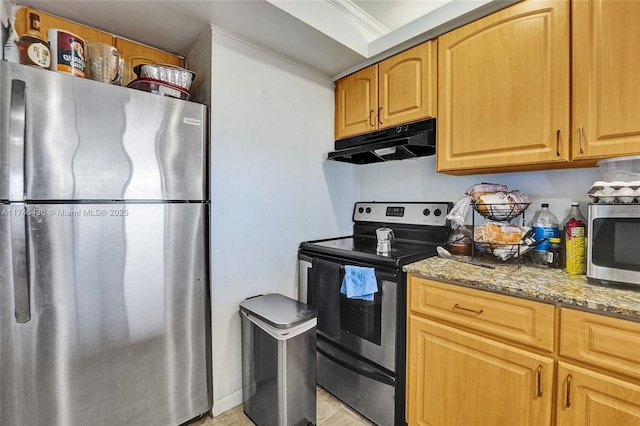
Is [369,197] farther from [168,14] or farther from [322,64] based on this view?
[168,14]

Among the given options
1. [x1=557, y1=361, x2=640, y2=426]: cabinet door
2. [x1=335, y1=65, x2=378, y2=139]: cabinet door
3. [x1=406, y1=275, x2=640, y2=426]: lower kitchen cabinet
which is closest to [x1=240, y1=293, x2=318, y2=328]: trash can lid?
[x1=406, y1=275, x2=640, y2=426]: lower kitchen cabinet

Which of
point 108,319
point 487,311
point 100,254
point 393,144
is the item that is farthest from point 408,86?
point 108,319

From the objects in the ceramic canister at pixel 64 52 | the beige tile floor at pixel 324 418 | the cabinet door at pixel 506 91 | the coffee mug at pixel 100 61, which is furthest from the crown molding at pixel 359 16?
the beige tile floor at pixel 324 418

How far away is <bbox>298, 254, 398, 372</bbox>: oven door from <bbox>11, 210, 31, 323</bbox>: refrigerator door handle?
1.36 meters

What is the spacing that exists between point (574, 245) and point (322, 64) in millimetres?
1802

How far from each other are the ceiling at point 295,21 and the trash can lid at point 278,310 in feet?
5.09

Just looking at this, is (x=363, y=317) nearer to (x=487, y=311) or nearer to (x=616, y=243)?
(x=487, y=311)

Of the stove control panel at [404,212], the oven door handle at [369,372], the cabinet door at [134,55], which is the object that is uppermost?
the cabinet door at [134,55]

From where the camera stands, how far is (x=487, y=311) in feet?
3.78

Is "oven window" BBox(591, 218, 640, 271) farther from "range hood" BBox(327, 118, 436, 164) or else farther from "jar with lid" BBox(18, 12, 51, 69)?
"jar with lid" BBox(18, 12, 51, 69)

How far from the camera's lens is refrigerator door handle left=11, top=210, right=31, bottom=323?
1.05 meters

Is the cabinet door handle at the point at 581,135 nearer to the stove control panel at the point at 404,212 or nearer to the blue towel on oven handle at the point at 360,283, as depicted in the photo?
the stove control panel at the point at 404,212

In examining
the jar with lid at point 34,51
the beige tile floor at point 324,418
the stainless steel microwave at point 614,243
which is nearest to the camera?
the stainless steel microwave at point 614,243

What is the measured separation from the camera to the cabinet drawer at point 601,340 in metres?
0.87
